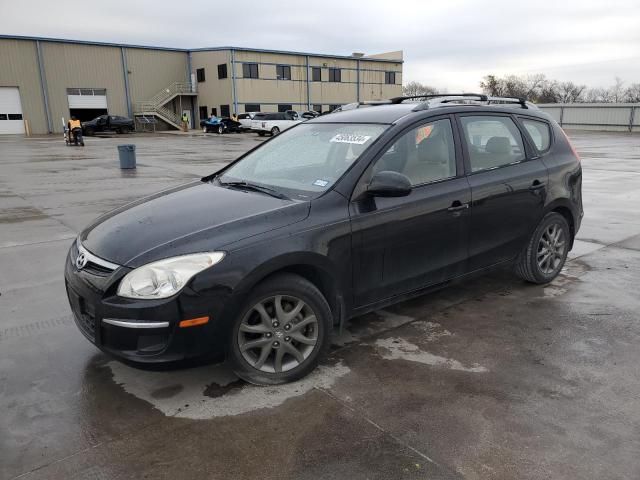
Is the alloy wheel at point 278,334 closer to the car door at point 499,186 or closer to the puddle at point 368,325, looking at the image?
the puddle at point 368,325

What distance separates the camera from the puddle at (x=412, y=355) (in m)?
3.49

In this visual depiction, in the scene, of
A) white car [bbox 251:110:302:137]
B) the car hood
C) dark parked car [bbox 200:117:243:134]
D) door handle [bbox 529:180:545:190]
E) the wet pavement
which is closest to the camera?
the wet pavement

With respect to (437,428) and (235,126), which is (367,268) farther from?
(235,126)

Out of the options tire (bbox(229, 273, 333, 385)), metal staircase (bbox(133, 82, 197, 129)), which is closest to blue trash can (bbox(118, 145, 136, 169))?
tire (bbox(229, 273, 333, 385))

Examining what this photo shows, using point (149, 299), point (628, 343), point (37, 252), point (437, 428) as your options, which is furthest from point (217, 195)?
point (37, 252)

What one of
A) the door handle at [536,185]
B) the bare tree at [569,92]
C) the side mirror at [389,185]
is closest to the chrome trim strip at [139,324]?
the side mirror at [389,185]

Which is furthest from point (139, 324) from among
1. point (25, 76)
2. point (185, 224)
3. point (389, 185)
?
point (25, 76)

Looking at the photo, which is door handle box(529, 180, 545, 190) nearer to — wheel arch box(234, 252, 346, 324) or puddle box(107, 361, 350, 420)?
wheel arch box(234, 252, 346, 324)

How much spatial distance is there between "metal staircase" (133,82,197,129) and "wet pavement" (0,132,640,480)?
46029 millimetres

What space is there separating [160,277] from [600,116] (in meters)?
46.5

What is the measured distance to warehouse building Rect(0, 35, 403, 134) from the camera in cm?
4216

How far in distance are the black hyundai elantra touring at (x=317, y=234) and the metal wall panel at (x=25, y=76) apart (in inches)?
1785

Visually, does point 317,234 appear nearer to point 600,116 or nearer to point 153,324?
point 153,324

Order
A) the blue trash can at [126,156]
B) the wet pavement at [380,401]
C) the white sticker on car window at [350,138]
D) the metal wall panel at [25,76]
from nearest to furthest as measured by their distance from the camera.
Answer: the wet pavement at [380,401] → the white sticker on car window at [350,138] → the blue trash can at [126,156] → the metal wall panel at [25,76]
